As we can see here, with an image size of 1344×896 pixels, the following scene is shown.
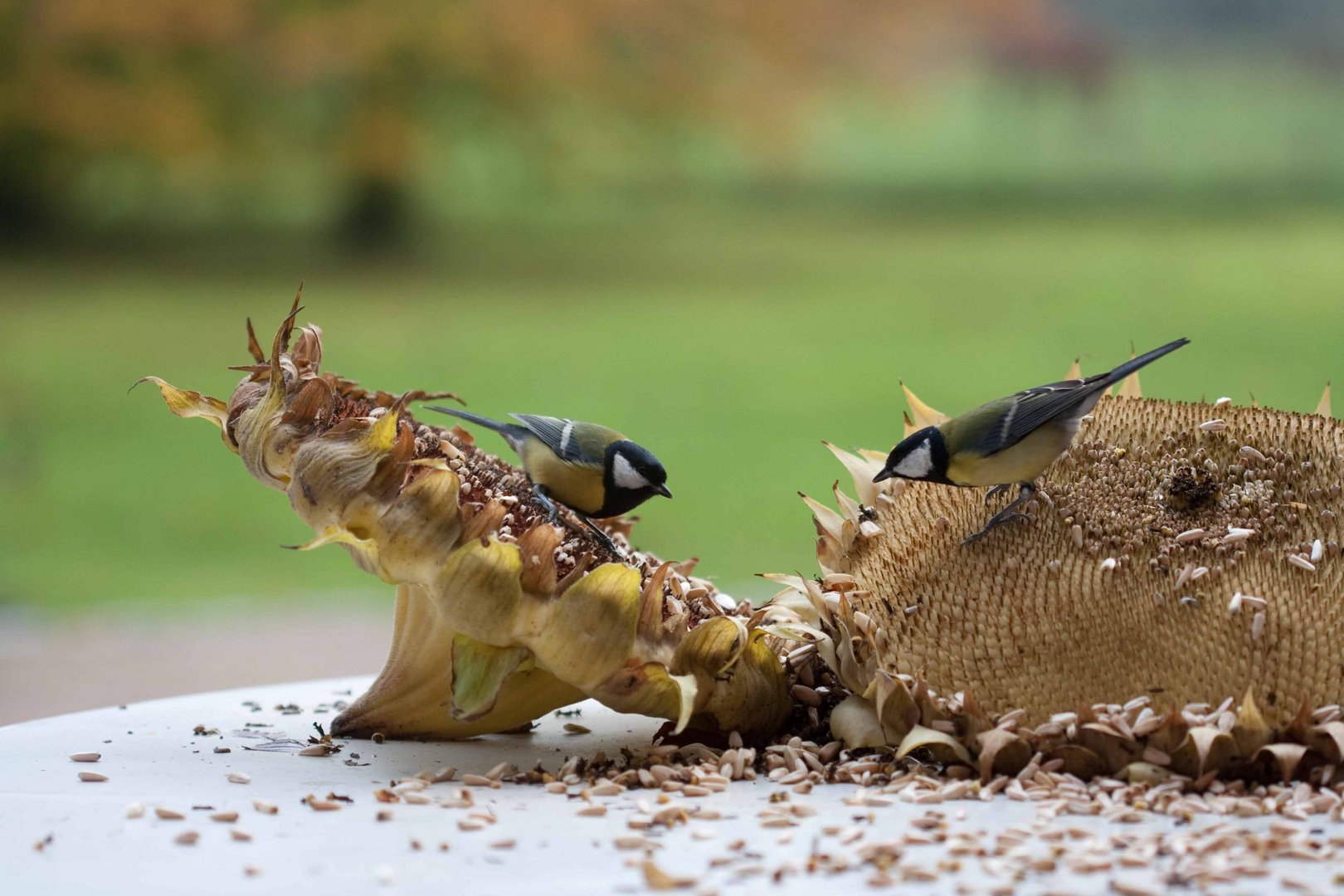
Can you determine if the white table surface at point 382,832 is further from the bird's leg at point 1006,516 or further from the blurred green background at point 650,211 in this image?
the blurred green background at point 650,211

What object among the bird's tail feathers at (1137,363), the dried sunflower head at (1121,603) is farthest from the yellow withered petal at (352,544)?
the bird's tail feathers at (1137,363)

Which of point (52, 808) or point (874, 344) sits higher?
point (874, 344)

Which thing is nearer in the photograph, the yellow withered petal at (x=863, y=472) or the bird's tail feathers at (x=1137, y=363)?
the bird's tail feathers at (x=1137, y=363)

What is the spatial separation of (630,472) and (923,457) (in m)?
0.27

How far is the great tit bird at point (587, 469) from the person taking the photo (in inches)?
50.8

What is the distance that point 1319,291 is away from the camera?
6375 mm

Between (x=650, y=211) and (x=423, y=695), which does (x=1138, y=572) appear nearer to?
(x=423, y=695)

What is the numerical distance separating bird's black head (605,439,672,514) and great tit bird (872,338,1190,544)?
206 millimetres

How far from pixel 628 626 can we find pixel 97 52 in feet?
19.3

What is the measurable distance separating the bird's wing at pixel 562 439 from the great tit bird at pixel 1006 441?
0.26 metres

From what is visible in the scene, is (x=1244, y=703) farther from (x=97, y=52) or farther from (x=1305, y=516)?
(x=97, y=52)

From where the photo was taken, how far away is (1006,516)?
1.22 m

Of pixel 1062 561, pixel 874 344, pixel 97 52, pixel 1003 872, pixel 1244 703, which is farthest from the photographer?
pixel 874 344

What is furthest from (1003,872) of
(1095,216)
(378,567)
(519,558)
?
(1095,216)
